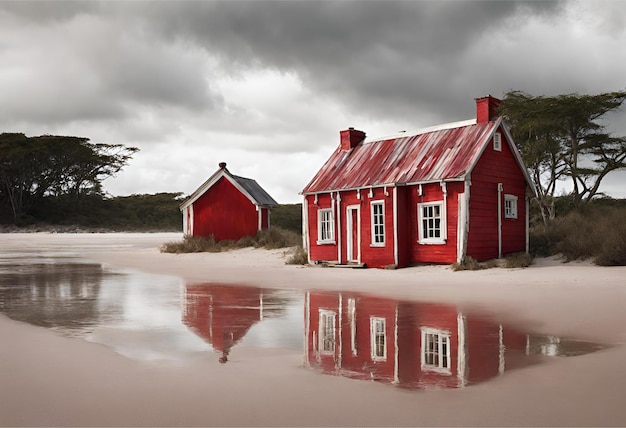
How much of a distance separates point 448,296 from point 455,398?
24.9ft

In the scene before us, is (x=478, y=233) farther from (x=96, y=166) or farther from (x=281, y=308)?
(x=96, y=166)

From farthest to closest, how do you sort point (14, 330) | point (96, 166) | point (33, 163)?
point (96, 166) < point (33, 163) < point (14, 330)

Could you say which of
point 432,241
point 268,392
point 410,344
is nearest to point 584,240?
point 432,241

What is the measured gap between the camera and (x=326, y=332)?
8281 millimetres

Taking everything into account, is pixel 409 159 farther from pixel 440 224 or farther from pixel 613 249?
pixel 613 249

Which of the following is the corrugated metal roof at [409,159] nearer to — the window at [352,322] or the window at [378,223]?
the window at [378,223]

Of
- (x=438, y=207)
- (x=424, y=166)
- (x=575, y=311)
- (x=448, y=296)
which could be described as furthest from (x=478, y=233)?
(x=575, y=311)

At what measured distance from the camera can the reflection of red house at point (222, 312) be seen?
802 centimetres

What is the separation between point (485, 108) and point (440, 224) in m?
4.80

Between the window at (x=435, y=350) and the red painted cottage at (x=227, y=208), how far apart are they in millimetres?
26751

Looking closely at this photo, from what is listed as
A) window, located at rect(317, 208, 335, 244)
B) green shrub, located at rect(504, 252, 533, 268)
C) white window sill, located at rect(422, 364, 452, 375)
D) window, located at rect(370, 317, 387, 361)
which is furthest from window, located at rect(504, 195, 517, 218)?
white window sill, located at rect(422, 364, 452, 375)

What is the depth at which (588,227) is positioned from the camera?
862 inches

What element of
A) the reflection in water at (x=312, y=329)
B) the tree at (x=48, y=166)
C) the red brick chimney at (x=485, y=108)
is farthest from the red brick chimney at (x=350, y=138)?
the tree at (x=48, y=166)

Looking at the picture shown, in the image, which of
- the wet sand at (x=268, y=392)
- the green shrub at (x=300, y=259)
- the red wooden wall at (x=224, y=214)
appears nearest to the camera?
the wet sand at (x=268, y=392)
